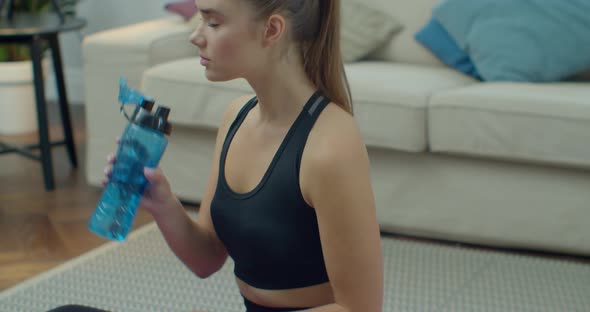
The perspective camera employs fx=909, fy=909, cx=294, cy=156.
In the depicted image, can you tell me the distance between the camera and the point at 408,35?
9.95ft

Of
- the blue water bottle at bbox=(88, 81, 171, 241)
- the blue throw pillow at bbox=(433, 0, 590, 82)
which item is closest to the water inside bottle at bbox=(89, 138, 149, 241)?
the blue water bottle at bbox=(88, 81, 171, 241)

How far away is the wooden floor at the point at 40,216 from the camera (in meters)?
2.43

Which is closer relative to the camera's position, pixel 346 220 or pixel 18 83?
pixel 346 220

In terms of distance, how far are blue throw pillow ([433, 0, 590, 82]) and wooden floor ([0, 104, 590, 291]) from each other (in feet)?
1.73

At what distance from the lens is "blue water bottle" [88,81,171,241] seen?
0.97m

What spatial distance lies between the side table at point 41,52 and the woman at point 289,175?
6.64ft

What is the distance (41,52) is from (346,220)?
2287 millimetres

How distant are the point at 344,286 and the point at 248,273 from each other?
159mm

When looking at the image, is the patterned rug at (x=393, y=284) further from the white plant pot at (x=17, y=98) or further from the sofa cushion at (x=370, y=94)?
the white plant pot at (x=17, y=98)

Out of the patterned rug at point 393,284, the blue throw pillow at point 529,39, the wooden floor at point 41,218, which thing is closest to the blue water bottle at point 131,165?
the patterned rug at point 393,284

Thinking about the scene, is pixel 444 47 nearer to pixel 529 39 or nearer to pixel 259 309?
pixel 529 39

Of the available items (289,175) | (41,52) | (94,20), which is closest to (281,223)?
(289,175)

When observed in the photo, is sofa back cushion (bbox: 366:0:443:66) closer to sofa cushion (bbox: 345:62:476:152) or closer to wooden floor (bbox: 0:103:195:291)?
sofa cushion (bbox: 345:62:476:152)

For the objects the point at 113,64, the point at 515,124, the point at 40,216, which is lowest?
the point at 40,216
